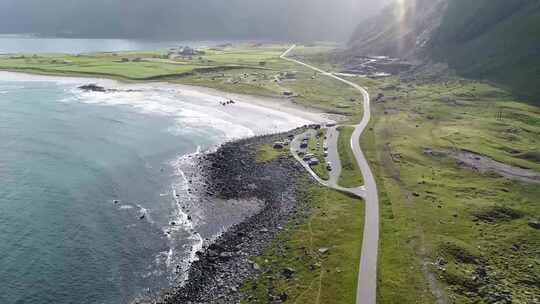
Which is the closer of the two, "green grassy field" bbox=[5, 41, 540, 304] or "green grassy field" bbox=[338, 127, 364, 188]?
"green grassy field" bbox=[5, 41, 540, 304]

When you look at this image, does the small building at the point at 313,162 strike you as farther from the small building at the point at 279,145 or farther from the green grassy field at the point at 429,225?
the small building at the point at 279,145

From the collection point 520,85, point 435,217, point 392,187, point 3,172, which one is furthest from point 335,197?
point 520,85

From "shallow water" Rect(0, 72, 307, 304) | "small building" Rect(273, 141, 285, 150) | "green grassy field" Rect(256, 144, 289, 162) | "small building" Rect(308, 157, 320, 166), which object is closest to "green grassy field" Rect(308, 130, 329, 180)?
"small building" Rect(308, 157, 320, 166)

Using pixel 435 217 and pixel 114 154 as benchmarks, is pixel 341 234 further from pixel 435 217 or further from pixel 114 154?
pixel 114 154

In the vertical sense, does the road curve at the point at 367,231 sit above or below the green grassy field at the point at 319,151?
below

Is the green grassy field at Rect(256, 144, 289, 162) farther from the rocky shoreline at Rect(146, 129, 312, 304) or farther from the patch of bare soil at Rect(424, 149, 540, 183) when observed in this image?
the patch of bare soil at Rect(424, 149, 540, 183)

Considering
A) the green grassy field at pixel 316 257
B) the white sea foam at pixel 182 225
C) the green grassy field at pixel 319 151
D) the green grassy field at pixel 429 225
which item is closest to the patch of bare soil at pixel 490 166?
the green grassy field at pixel 429 225
